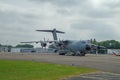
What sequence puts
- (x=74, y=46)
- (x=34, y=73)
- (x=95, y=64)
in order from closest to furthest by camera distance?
(x=34, y=73)
(x=95, y=64)
(x=74, y=46)

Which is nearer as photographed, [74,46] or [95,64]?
[95,64]

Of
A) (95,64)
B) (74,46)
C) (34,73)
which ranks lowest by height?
(34,73)

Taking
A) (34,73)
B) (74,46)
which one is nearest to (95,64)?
(34,73)

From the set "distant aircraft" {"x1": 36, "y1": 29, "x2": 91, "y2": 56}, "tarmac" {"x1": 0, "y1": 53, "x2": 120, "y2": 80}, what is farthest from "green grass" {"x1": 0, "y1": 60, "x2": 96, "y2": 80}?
"distant aircraft" {"x1": 36, "y1": 29, "x2": 91, "y2": 56}

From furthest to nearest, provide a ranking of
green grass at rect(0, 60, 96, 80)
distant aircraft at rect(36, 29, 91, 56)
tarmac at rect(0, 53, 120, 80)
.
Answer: distant aircraft at rect(36, 29, 91, 56), tarmac at rect(0, 53, 120, 80), green grass at rect(0, 60, 96, 80)

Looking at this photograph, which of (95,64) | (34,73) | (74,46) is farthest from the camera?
(74,46)

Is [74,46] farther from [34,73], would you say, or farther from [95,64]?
[34,73]

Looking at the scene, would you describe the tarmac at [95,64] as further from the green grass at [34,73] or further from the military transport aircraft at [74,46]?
the military transport aircraft at [74,46]

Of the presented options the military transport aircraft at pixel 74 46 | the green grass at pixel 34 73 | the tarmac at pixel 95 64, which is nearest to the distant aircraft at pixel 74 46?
the military transport aircraft at pixel 74 46

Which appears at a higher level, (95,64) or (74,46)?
(74,46)

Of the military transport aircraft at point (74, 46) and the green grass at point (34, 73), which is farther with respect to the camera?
the military transport aircraft at point (74, 46)

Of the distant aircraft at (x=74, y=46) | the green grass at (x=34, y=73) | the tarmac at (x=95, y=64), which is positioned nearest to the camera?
the green grass at (x=34, y=73)

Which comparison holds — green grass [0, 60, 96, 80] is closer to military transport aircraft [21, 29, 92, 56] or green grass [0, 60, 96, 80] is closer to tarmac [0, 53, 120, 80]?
tarmac [0, 53, 120, 80]

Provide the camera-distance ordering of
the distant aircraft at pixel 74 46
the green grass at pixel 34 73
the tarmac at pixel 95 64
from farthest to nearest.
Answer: the distant aircraft at pixel 74 46
the tarmac at pixel 95 64
the green grass at pixel 34 73
